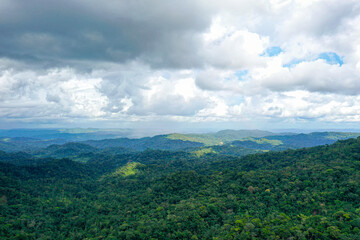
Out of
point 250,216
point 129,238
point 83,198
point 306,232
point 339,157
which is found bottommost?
point 83,198

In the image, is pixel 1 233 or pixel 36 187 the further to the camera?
pixel 36 187

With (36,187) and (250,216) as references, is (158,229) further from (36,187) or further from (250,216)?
(36,187)

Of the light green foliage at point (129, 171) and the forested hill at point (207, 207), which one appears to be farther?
the light green foliage at point (129, 171)

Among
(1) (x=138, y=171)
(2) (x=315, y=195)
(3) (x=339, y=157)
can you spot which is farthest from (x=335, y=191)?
(1) (x=138, y=171)

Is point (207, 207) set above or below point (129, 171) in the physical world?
above

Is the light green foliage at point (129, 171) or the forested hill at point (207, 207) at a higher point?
the forested hill at point (207, 207)

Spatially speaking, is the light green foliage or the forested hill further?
the light green foliage

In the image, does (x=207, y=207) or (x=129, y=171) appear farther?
(x=129, y=171)

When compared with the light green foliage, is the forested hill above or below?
above
